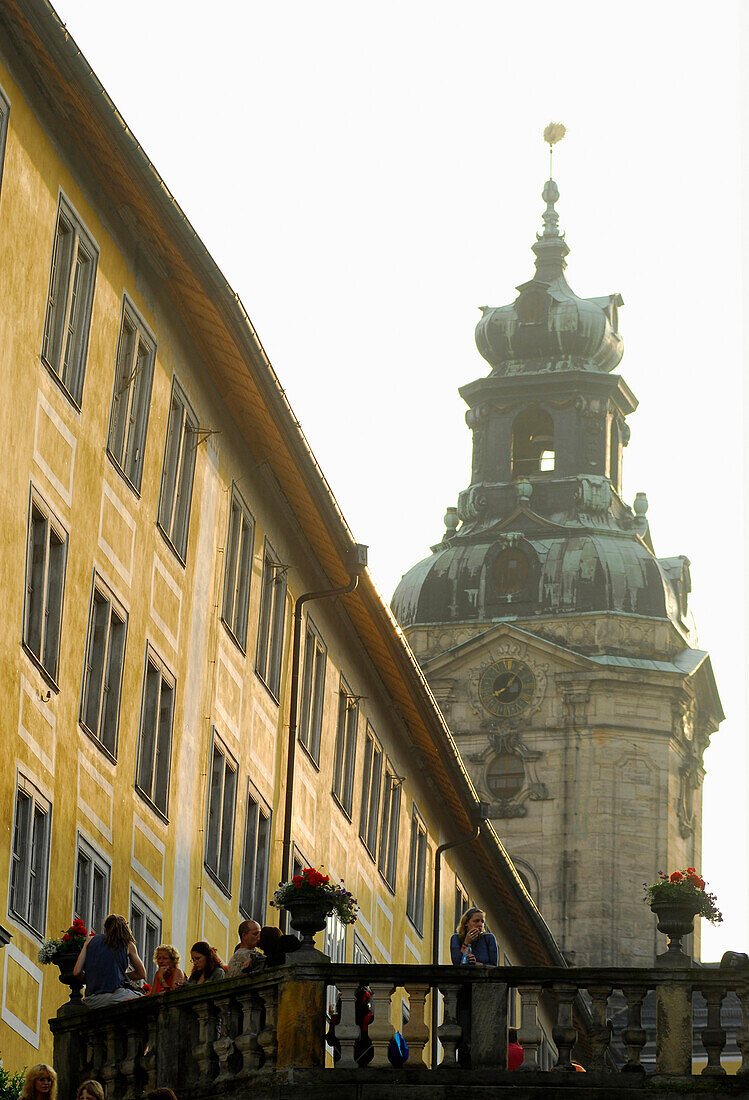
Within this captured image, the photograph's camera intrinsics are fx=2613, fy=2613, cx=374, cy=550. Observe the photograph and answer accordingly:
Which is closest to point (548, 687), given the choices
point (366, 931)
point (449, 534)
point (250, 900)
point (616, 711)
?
point (616, 711)

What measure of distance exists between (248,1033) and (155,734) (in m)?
10.2

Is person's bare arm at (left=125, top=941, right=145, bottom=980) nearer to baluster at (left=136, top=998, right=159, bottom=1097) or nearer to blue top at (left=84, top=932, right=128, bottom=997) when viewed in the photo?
blue top at (left=84, top=932, right=128, bottom=997)

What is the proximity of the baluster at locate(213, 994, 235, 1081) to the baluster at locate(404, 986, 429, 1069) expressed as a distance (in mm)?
1390

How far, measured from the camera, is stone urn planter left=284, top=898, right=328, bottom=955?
20625 mm

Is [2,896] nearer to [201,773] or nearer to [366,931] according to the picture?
[201,773]

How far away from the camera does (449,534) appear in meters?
99.2

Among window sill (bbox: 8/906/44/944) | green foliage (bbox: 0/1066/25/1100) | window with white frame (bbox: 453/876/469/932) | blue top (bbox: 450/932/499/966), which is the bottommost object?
green foliage (bbox: 0/1066/25/1100)

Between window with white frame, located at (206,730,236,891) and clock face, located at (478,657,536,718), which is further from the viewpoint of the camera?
clock face, located at (478,657,536,718)

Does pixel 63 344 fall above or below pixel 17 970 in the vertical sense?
above

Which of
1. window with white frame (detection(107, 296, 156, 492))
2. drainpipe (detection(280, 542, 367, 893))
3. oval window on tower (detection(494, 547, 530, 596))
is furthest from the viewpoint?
oval window on tower (detection(494, 547, 530, 596))

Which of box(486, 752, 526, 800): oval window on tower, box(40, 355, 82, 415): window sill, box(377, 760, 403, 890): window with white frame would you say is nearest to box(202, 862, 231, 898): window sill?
box(40, 355, 82, 415): window sill

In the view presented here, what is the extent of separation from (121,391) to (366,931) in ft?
52.9

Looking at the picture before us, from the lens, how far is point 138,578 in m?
29.9

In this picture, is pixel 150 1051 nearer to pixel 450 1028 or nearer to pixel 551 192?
pixel 450 1028
